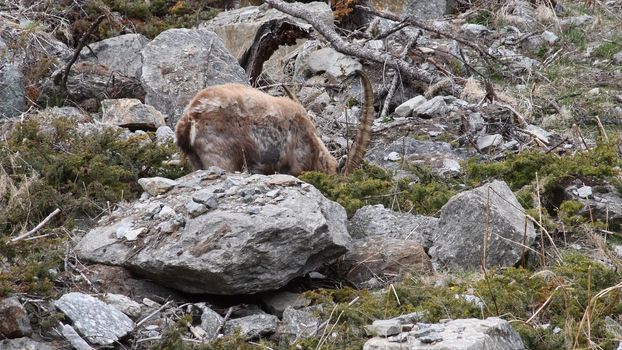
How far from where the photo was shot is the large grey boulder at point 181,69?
11.8 m

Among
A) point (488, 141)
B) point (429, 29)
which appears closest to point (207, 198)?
point (488, 141)

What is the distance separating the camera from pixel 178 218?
6980mm

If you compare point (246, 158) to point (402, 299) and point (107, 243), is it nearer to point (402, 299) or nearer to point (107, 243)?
point (107, 243)

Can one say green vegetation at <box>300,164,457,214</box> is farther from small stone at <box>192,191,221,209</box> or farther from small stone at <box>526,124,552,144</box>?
small stone at <box>526,124,552,144</box>

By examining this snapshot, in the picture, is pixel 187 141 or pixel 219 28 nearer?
pixel 187 141

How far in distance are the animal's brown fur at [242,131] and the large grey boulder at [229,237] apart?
0.99 m

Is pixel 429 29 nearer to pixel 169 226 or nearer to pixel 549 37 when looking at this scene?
pixel 549 37

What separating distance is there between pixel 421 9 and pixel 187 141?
8.35 m

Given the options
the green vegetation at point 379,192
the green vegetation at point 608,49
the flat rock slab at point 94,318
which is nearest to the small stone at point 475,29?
the green vegetation at point 608,49

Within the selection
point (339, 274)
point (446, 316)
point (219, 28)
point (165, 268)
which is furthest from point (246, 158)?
point (219, 28)

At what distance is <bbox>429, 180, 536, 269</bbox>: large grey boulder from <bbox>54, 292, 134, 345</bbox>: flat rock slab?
246cm

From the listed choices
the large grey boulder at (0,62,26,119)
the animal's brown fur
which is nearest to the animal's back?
the animal's brown fur

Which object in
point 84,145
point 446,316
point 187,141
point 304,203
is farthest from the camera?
point 84,145

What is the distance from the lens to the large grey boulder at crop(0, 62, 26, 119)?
451 inches
